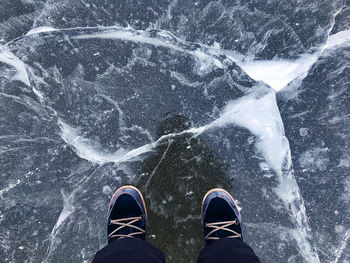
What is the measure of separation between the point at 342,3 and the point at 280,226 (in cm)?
157

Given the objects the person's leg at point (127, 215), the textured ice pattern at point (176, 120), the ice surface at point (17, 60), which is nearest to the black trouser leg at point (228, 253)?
the textured ice pattern at point (176, 120)

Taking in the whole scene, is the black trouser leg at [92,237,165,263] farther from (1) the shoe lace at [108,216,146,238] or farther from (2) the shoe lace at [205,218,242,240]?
(2) the shoe lace at [205,218,242,240]

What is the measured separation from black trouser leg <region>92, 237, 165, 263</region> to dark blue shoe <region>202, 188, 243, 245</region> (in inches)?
14.0

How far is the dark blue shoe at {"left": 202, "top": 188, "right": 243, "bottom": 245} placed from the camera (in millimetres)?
1680

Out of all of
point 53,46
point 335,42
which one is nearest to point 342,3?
point 335,42

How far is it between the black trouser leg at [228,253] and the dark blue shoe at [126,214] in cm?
44

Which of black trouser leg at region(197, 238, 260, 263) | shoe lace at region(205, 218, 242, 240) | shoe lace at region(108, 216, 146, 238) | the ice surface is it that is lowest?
shoe lace at region(108, 216, 146, 238)

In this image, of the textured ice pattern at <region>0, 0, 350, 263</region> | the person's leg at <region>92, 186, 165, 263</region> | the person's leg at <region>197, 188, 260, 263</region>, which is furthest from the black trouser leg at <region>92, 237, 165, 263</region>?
the person's leg at <region>197, 188, 260, 263</region>

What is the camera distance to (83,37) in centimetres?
181

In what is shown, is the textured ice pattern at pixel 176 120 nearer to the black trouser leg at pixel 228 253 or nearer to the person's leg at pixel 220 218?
the person's leg at pixel 220 218

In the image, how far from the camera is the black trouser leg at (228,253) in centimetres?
139

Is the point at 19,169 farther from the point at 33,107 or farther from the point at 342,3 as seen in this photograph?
the point at 342,3

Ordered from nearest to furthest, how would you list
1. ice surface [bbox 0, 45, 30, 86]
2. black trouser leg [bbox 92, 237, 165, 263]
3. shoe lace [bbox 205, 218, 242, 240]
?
black trouser leg [bbox 92, 237, 165, 263] < shoe lace [bbox 205, 218, 242, 240] < ice surface [bbox 0, 45, 30, 86]

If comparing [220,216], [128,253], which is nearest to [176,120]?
[220,216]
